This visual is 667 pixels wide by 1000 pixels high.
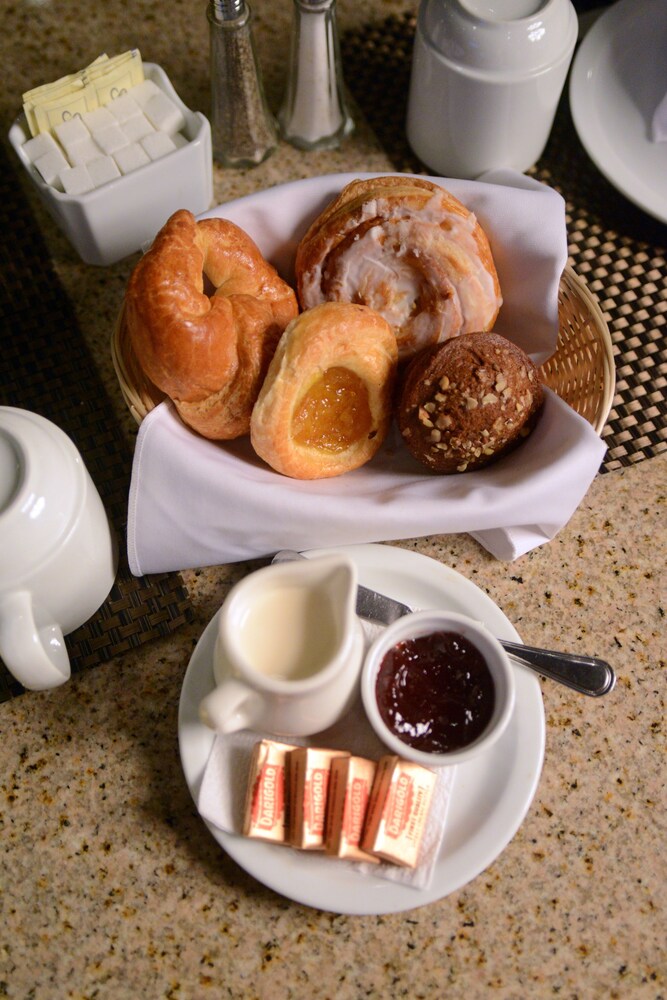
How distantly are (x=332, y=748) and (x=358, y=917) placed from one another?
17 cm

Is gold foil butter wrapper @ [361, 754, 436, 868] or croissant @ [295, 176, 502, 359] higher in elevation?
croissant @ [295, 176, 502, 359]

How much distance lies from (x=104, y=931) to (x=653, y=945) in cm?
55

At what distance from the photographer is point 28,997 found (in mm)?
835

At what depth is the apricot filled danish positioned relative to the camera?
938 millimetres

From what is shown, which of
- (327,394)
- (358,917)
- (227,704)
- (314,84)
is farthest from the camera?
(314,84)

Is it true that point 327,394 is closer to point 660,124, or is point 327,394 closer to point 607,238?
point 607,238

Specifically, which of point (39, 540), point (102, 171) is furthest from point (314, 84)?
point (39, 540)

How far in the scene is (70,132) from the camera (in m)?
1.10

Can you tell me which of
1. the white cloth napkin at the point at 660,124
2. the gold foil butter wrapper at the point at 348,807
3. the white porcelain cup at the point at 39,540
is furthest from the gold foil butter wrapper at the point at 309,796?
the white cloth napkin at the point at 660,124

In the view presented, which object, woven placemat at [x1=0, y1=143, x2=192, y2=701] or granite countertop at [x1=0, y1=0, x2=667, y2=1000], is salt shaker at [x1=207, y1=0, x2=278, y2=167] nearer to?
woven placemat at [x1=0, y1=143, x2=192, y2=701]

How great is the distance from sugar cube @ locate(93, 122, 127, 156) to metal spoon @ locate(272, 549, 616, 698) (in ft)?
2.12

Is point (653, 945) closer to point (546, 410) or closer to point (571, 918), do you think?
point (571, 918)

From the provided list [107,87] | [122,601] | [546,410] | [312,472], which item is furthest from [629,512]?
[107,87]

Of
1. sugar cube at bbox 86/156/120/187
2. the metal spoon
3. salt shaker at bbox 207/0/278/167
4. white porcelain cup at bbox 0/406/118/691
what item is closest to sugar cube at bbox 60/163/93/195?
sugar cube at bbox 86/156/120/187
